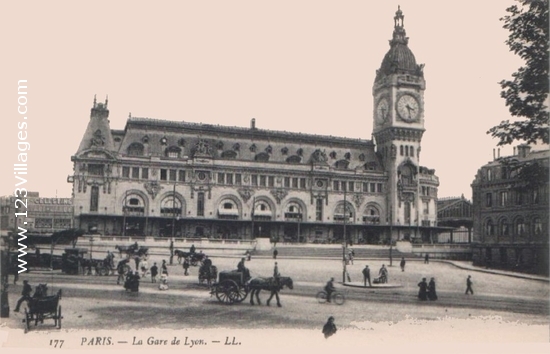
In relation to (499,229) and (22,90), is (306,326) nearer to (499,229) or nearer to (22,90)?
(22,90)

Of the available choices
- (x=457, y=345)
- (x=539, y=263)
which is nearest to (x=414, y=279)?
(x=539, y=263)

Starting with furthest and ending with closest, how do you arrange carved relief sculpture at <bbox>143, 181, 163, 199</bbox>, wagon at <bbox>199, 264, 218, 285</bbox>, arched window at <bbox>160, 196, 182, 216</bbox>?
1. arched window at <bbox>160, 196, 182, 216</bbox>
2. carved relief sculpture at <bbox>143, 181, 163, 199</bbox>
3. wagon at <bbox>199, 264, 218, 285</bbox>

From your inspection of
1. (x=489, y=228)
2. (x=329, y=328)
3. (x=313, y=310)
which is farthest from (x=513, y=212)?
(x=329, y=328)

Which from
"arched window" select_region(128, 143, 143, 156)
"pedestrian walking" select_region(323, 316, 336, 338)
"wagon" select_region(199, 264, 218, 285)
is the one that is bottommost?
"pedestrian walking" select_region(323, 316, 336, 338)

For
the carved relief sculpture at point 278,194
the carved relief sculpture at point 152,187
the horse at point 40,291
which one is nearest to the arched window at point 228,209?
the carved relief sculpture at point 278,194

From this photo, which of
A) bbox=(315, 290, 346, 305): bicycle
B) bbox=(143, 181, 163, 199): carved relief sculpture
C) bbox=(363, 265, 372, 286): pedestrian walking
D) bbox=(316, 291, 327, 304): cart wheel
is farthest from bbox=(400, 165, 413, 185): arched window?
bbox=(316, 291, 327, 304): cart wheel

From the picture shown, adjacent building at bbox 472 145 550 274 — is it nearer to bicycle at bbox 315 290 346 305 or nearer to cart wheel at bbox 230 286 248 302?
bicycle at bbox 315 290 346 305
